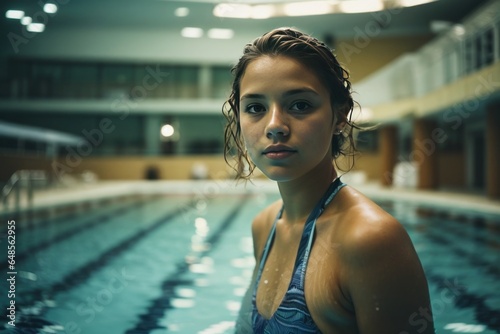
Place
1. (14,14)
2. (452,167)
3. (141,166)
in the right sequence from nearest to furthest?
1. (14,14)
2. (452,167)
3. (141,166)

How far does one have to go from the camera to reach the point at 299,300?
1.10 m

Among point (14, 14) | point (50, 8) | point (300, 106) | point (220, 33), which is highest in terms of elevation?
point (220, 33)

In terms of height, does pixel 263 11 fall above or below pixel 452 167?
above

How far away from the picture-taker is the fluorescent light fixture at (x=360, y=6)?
14.1m

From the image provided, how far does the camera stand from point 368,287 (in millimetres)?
920

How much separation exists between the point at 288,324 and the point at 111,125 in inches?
871

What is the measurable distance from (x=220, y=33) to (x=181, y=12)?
162 inches

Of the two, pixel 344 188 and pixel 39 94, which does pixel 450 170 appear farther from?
pixel 39 94

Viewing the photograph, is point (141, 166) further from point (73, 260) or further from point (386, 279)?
point (386, 279)

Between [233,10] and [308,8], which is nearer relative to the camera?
[308,8]

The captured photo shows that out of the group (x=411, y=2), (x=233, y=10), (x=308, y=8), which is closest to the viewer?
(x=411, y=2)

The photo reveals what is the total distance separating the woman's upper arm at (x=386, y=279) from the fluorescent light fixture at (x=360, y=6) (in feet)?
48.4

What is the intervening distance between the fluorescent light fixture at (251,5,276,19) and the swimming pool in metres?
9.15

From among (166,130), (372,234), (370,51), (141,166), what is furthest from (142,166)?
(372,234)
